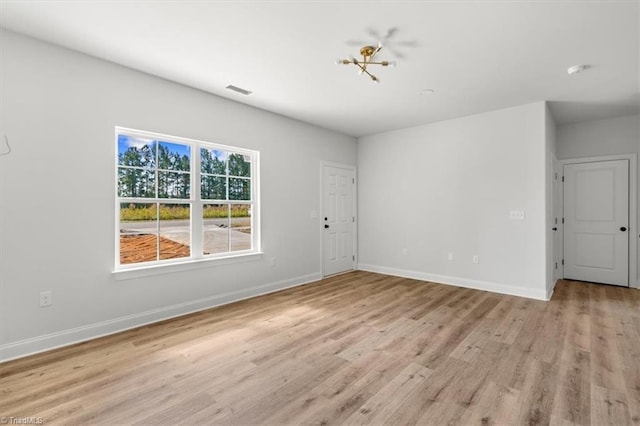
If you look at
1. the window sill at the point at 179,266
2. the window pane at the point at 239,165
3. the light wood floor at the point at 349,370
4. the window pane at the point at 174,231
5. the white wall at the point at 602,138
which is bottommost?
the light wood floor at the point at 349,370

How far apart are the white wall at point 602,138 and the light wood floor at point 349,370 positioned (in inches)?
103

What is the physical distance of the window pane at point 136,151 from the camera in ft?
10.4

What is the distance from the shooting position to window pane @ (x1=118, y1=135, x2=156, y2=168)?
3170 mm

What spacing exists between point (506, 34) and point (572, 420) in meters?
2.81

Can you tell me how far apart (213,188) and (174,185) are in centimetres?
51

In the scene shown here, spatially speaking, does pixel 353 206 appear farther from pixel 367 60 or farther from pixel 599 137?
pixel 599 137

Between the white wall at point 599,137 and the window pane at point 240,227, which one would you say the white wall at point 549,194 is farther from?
the window pane at point 240,227

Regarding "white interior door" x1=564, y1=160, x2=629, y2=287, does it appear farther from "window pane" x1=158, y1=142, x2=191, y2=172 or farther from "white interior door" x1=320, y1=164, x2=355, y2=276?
"window pane" x1=158, y1=142, x2=191, y2=172

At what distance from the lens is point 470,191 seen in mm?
4754

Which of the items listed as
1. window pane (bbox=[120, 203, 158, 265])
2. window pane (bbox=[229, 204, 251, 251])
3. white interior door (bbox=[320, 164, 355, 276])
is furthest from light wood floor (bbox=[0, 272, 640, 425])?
white interior door (bbox=[320, 164, 355, 276])

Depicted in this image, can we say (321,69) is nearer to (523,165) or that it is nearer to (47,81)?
(47,81)

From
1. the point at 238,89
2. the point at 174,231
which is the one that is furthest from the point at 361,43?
the point at 174,231

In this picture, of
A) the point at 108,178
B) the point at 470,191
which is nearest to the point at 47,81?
the point at 108,178

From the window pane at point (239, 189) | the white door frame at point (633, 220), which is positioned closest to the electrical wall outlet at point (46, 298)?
the window pane at point (239, 189)
